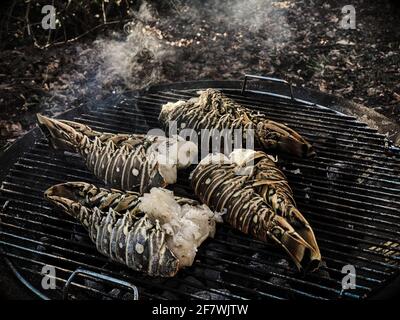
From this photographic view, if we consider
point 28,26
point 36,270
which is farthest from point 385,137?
point 28,26

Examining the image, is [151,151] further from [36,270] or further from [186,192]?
[36,270]

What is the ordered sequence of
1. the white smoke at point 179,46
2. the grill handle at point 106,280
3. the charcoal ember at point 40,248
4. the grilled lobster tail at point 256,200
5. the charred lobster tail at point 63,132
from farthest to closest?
the white smoke at point 179,46
the charred lobster tail at point 63,132
the charcoal ember at point 40,248
the grilled lobster tail at point 256,200
the grill handle at point 106,280

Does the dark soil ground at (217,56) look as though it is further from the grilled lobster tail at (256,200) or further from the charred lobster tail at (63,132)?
the grilled lobster tail at (256,200)

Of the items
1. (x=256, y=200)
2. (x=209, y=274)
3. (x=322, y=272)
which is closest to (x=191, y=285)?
(x=209, y=274)

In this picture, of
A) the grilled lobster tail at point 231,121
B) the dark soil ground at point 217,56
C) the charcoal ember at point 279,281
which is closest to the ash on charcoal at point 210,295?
the charcoal ember at point 279,281

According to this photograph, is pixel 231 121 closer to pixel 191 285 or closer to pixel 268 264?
pixel 268 264

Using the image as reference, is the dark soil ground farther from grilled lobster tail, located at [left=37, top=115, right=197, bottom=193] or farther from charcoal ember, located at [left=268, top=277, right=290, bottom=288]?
charcoal ember, located at [left=268, top=277, right=290, bottom=288]

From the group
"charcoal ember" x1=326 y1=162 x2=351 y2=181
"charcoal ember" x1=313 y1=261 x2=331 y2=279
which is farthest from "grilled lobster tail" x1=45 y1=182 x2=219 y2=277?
"charcoal ember" x1=326 y1=162 x2=351 y2=181
